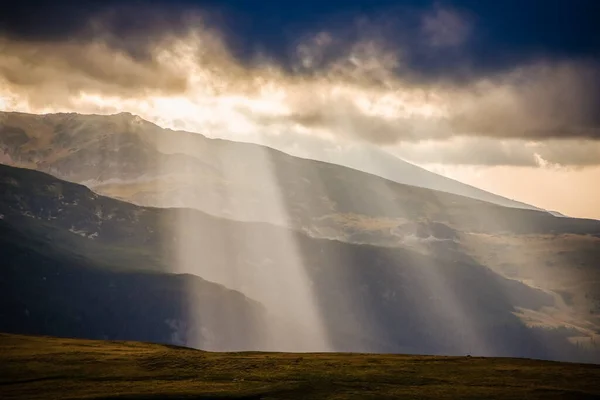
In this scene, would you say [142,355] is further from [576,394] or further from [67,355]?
[576,394]

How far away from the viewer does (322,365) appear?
170250 millimetres

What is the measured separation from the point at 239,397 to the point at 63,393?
101 ft

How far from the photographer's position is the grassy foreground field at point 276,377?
14362 centimetres

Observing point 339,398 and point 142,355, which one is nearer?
point 339,398

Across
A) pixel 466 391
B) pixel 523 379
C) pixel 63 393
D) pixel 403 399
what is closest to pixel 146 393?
pixel 63 393

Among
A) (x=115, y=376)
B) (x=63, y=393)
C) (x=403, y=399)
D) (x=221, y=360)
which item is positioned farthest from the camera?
(x=221, y=360)

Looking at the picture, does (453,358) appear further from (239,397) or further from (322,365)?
(239,397)

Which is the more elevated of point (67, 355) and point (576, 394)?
point (67, 355)

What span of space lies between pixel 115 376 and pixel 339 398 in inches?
1808

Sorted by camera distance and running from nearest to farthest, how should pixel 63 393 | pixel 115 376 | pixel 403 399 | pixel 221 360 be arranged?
1. pixel 403 399
2. pixel 63 393
3. pixel 115 376
4. pixel 221 360

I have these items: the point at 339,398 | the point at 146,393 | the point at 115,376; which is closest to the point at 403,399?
the point at 339,398

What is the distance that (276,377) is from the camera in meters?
157

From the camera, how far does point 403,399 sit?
13775cm

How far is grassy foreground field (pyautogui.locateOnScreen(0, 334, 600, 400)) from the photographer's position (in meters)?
144
